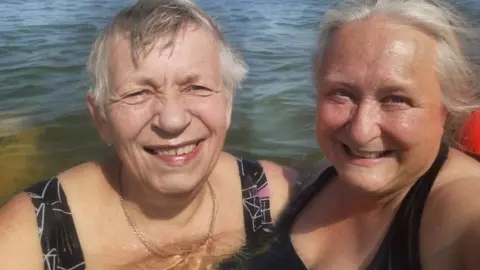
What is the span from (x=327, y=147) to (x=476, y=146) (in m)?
0.89

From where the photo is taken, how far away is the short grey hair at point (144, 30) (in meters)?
2.73

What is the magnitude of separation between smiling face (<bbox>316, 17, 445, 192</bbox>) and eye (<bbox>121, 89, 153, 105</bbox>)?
0.80m

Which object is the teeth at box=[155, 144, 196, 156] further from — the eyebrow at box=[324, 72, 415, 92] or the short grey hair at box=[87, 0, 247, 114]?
the eyebrow at box=[324, 72, 415, 92]

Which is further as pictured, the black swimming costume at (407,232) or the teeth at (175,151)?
the teeth at (175,151)

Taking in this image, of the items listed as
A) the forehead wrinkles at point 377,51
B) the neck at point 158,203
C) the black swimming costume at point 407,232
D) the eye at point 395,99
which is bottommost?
the neck at point 158,203

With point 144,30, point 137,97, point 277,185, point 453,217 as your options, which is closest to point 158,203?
point 137,97

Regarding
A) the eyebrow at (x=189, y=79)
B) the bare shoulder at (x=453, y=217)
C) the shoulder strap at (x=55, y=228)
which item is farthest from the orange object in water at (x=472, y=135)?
the shoulder strap at (x=55, y=228)

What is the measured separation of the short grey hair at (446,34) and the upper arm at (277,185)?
1112 mm

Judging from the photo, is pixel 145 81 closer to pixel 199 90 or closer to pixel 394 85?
pixel 199 90

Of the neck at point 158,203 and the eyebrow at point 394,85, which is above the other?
the eyebrow at point 394,85

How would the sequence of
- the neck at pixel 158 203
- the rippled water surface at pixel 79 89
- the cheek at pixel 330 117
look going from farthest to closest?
the rippled water surface at pixel 79 89 < the neck at pixel 158 203 < the cheek at pixel 330 117

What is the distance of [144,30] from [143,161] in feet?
2.04

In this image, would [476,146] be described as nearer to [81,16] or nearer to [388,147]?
[388,147]

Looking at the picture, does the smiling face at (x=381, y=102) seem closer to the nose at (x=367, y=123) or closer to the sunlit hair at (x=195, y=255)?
the nose at (x=367, y=123)
